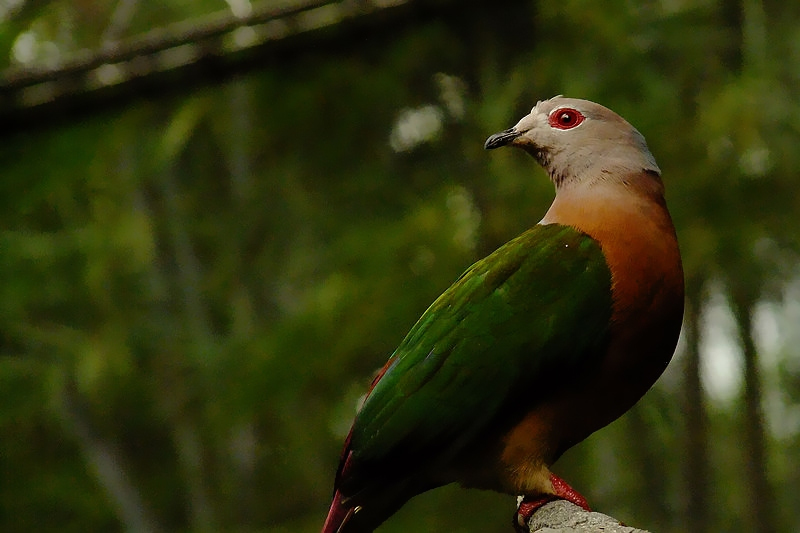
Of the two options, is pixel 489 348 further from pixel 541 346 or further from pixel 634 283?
pixel 634 283

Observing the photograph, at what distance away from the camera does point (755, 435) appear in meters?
7.32

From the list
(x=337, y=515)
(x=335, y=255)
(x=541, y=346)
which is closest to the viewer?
(x=337, y=515)

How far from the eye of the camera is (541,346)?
170cm

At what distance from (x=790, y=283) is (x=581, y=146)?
5720mm

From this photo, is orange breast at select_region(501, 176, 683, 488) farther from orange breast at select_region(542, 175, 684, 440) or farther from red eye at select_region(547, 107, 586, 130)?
red eye at select_region(547, 107, 586, 130)

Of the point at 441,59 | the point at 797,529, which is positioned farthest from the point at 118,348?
the point at 797,529

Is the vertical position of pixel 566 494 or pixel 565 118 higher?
pixel 565 118

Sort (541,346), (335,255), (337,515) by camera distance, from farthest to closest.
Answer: (335,255)
(541,346)
(337,515)

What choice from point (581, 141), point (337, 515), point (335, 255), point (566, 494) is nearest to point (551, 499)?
point (566, 494)

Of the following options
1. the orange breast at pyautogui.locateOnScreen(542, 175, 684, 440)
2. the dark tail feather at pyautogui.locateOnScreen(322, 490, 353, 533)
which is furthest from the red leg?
the dark tail feather at pyautogui.locateOnScreen(322, 490, 353, 533)

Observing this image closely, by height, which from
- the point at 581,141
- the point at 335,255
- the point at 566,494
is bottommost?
the point at 335,255

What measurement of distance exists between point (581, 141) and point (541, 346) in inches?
14.8

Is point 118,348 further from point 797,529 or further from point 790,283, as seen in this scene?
point 797,529

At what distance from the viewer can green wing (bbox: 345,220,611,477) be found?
1.61 metres
